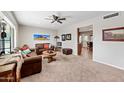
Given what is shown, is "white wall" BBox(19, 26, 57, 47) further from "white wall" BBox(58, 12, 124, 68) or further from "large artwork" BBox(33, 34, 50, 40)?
"white wall" BBox(58, 12, 124, 68)

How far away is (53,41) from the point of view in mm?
10359

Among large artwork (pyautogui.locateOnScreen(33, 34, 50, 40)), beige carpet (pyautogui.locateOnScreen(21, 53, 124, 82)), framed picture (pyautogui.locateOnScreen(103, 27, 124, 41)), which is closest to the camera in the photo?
beige carpet (pyautogui.locateOnScreen(21, 53, 124, 82))

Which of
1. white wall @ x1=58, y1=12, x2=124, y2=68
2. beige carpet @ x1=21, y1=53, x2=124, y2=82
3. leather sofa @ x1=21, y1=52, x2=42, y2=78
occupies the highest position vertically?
white wall @ x1=58, y1=12, x2=124, y2=68

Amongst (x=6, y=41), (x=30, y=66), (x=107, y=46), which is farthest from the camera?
(x=6, y=41)

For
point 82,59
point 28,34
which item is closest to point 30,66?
point 82,59

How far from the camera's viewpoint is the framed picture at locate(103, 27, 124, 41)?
3805 mm

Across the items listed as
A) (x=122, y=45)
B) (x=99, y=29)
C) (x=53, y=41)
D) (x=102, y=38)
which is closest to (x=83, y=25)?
(x=99, y=29)

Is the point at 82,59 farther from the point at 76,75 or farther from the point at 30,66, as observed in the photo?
the point at 30,66

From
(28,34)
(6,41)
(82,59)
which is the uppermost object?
(28,34)

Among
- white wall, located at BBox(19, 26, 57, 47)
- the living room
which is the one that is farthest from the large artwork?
the living room

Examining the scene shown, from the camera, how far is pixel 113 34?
4152mm
